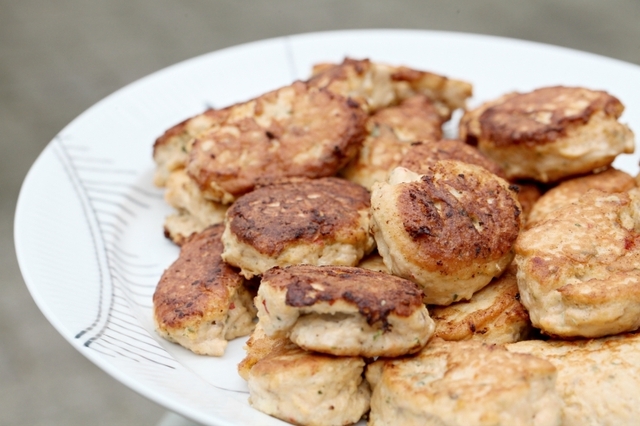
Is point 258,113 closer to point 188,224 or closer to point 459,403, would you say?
point 188,224

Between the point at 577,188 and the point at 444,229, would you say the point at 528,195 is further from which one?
the point at 444,229

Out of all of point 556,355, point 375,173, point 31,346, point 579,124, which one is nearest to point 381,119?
point 375,173

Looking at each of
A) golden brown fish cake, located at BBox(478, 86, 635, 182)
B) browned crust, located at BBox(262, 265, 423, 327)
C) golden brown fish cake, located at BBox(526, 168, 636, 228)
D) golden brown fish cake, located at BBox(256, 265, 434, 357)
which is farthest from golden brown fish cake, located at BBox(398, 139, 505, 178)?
golden brown fish cake, located at BBox(256, 265, 434, 357)

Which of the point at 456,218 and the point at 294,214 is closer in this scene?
the point at 456,218

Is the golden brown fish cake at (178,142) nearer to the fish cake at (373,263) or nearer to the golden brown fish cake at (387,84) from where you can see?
the golden brown fish cake at (387,84)

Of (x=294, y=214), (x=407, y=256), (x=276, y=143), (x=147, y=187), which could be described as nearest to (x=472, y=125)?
(x=276, y=143)

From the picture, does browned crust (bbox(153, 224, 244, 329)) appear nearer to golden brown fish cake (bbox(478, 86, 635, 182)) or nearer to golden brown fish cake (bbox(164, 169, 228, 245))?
golden brown fish cake (bbox(164, 169, 228, 245))

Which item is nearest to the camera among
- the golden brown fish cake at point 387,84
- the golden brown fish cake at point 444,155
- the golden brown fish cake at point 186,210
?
the golden brown fish cake at point 444,155

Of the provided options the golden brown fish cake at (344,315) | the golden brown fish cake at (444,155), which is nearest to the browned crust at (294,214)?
the golden brown fish cake at (444,155)
